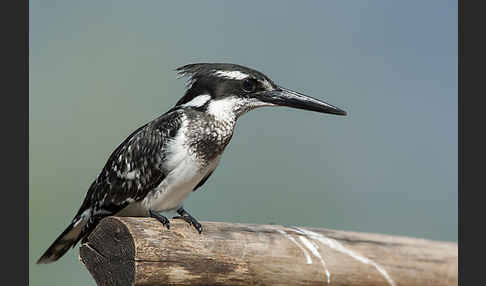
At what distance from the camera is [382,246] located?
2.70 m

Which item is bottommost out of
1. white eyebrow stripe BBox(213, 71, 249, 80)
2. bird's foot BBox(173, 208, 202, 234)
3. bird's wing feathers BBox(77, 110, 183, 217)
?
bird's foot BBox(173, 208, 202, 234)

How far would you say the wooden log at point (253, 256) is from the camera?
2.15 m

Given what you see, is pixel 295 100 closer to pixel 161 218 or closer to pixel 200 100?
pixel 200 100

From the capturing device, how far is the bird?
8.09ft

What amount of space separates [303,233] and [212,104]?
0.61 metres

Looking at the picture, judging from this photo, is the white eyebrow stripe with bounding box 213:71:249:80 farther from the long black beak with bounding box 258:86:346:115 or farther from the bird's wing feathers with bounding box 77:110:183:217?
the bird's wing feathers with bounding box 77:110:183:217

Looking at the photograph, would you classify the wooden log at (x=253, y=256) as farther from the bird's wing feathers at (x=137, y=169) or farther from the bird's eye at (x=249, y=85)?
the bird's eye at (x=249, y=85)

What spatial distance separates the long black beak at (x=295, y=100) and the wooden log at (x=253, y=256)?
0.47m

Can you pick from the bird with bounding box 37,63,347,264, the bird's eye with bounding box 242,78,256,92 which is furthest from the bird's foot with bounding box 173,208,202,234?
the bird's eye with bounding box 242,78,256,92

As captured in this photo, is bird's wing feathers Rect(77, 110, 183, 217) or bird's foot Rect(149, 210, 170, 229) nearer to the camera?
bird's foot Rect(149, 210, 170, 229)

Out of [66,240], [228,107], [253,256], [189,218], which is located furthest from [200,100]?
[66,240]

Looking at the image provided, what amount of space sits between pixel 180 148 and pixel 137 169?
18 cm

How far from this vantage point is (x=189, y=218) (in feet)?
7.97

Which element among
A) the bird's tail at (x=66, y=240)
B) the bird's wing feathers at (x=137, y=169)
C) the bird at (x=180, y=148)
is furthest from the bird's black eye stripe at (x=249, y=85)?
the bird's tail at (x=66, y=240)
